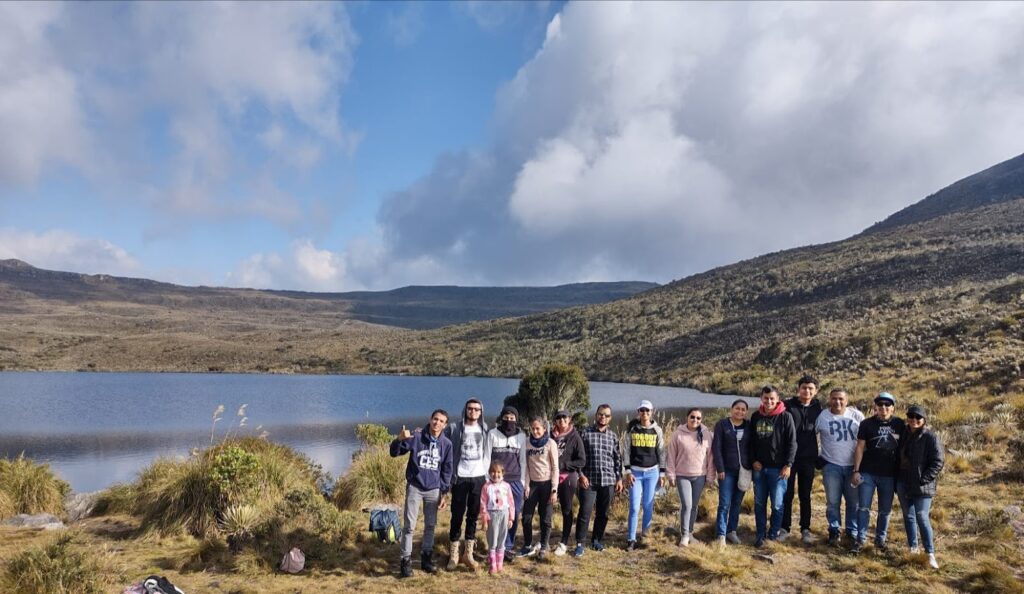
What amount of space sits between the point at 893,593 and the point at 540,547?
3754 millimetres

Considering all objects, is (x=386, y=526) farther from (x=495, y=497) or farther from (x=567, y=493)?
(x=567, y=493)

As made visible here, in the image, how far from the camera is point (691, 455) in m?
7.75

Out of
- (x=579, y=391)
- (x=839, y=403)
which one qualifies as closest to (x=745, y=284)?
(x=579, y=391)

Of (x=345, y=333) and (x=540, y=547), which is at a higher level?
(x=345, y=333)

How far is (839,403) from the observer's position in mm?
7531

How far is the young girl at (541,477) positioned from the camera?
738 centimetres

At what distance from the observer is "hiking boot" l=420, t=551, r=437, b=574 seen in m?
6.96

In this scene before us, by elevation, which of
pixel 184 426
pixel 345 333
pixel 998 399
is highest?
pixel 345 333

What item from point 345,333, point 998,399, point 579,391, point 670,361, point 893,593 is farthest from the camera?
point 345,333

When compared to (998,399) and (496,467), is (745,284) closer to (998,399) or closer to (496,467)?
(998,399)

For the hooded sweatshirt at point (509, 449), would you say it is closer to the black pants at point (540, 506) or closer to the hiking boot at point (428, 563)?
the black pants at point (540, 506)

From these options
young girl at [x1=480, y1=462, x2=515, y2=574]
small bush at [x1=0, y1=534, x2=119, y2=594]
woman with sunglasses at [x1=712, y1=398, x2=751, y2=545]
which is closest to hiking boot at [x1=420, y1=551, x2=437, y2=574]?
young girl at [x1=480, y1=462, x2=515, y2=574]

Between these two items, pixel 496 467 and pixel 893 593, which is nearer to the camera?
pixel 893 593

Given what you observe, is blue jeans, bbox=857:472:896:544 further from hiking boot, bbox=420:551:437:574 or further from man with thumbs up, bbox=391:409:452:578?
hiking boot, bbox=420:551:437:574
